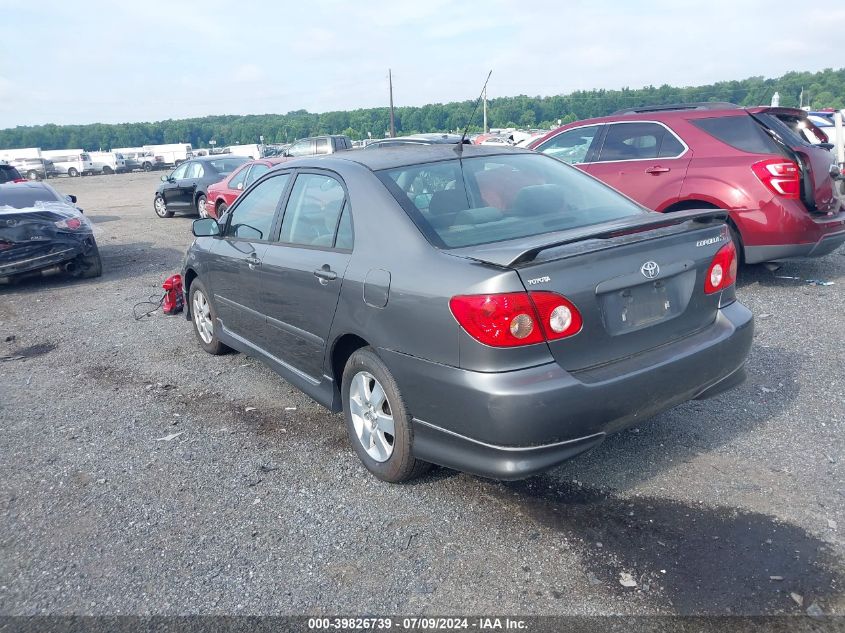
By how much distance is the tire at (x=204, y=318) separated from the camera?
577 cm

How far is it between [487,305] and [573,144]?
6084 millimetres

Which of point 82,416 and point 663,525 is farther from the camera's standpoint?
point 82,416

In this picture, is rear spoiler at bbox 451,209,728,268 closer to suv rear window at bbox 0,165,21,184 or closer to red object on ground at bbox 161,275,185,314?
red object on ground at bbox 161,275,185,314

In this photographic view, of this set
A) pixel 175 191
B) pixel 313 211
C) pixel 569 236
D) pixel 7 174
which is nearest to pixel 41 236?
pixel 313 211

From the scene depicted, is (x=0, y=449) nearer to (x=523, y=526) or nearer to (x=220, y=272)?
(x=220, y=272)

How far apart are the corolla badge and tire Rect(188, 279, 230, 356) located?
3703mm

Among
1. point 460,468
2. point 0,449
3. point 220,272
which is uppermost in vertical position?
point 220,272

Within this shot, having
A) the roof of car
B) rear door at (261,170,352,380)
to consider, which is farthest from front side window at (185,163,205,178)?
rear door at (261,170,352,380)

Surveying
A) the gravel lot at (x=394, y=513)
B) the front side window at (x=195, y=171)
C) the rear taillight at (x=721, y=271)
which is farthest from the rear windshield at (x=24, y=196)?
the rear taillight at (x=721, y=271)

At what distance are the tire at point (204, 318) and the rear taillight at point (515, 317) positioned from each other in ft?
11.0

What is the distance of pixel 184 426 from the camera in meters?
4.60

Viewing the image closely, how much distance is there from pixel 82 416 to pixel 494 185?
336 centimetres

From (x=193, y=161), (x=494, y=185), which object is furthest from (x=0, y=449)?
(x=193, y=161)

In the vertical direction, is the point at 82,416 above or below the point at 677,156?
below
